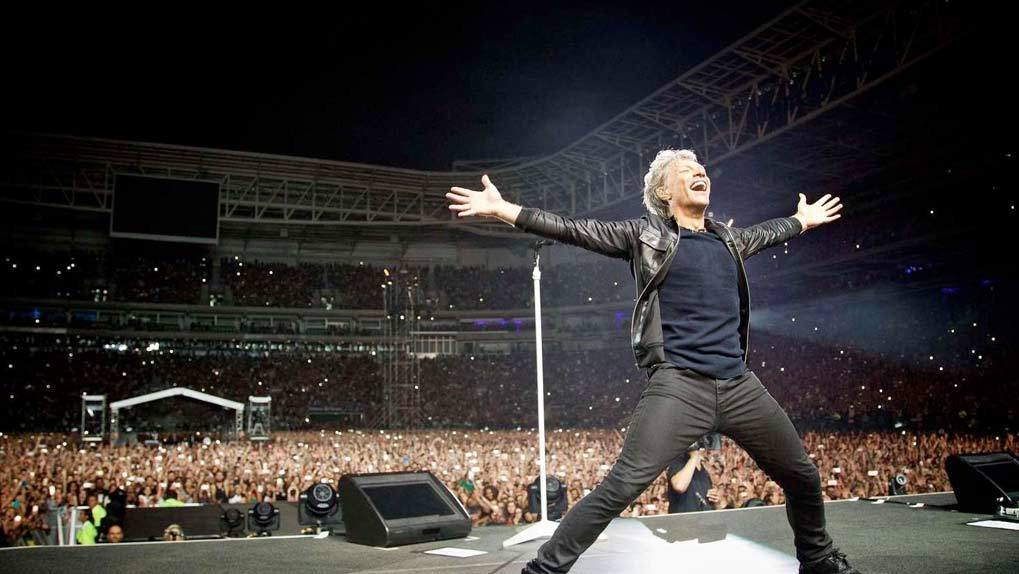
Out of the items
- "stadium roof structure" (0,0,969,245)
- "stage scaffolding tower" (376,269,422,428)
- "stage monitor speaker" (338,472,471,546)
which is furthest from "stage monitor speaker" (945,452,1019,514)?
"stage scaffolding tower" (376,269,422,428)

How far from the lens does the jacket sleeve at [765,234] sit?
122 inches

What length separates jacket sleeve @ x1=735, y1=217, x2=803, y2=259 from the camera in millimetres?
3109

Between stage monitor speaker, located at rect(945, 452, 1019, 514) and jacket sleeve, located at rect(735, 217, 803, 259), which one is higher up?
jacket sleeve, located at rect(735, 217, 803, 259)

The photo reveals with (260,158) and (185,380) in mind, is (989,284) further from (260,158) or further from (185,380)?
(185,380)

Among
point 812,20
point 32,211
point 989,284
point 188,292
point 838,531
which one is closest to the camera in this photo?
point 838,531

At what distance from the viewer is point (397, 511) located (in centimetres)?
486

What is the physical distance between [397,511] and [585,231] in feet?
9.22

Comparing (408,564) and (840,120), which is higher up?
(840,120)

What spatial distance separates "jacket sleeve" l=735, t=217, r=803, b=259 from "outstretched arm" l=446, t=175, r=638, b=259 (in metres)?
0.53

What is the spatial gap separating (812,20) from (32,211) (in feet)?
85.3

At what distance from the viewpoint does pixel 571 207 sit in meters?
22.7

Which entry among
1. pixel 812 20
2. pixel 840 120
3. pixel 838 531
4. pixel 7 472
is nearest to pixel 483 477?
pixel 838 531

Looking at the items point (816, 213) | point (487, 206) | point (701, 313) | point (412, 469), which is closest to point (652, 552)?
point (701, 313)

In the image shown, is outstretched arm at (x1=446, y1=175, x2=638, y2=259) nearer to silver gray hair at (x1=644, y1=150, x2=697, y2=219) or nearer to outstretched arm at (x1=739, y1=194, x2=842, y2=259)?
silver gray hair at (x1=644, y1=150, x2=697, y2=219)
